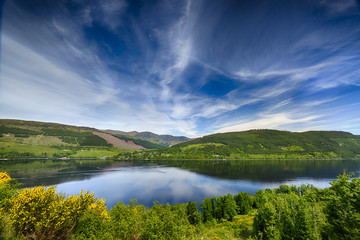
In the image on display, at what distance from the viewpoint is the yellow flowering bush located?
60.5ft

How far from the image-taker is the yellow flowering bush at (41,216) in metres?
18.4

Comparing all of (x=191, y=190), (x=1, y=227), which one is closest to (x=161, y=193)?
(x=191, y=190)

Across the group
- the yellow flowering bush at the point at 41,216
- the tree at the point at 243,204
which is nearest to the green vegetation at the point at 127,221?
the yellow flowering bush at the point at 41,216

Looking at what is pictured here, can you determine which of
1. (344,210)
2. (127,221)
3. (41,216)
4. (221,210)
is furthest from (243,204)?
(41,216)

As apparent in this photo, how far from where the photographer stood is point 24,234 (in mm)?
19031

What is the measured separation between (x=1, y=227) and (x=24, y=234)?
5241 millimetres

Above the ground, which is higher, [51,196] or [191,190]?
[51,196]

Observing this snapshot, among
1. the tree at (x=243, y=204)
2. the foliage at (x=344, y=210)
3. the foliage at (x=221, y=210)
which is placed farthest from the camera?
the tree at (x=243, y=204)

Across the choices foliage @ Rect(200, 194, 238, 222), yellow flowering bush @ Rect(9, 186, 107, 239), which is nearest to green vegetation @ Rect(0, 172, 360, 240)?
yellow flowering bush @ Rect(9, 186, 107, 239)

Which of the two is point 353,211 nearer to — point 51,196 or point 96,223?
point 96,223

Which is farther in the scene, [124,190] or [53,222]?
[124,190]

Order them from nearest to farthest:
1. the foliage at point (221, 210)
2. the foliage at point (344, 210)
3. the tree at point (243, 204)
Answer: the foliage at point (344, 210) → the foliage at point (221, 210) → the tree at point (243, 204)

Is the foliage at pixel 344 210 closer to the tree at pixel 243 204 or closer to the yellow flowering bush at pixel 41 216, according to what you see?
the tree at pixel 243 204

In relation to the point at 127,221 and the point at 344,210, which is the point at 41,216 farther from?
the point at 344,210
